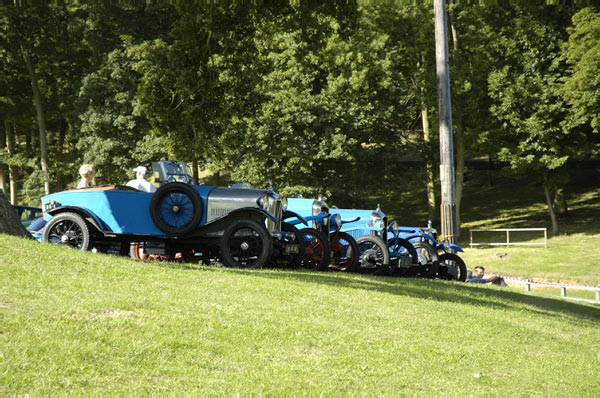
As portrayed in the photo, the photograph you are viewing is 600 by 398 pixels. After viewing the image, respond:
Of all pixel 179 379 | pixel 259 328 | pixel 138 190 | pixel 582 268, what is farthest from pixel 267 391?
pixel 582 268

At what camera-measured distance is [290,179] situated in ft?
112

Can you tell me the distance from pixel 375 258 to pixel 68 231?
6238mm

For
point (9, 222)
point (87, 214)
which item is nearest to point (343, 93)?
point (87, 214)

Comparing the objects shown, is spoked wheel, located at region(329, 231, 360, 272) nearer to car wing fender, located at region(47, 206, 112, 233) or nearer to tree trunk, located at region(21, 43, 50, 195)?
car wing fender, located at region(47, 206, 112, 233)

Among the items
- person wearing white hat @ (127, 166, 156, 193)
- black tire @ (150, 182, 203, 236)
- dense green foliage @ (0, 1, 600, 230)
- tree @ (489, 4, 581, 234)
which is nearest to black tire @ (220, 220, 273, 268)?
black tire @ (150, 182, 203, 236)

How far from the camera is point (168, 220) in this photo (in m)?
12.0

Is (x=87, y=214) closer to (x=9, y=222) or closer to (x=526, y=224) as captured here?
(x=9, y=222)

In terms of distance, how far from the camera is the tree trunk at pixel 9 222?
10.2 m

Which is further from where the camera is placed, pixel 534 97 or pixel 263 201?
pixel 534 97

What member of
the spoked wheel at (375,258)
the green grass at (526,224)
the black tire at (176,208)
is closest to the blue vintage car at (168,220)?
the black tire at (176,208)

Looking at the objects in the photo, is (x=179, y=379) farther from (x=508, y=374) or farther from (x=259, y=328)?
(x=508, y=374)

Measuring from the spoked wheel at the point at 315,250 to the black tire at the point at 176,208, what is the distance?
7.37ft

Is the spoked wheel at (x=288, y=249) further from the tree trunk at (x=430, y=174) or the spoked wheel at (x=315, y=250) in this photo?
the tree trunk at (x=430, y=174)

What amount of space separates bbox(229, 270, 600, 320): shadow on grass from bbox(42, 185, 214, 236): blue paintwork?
2479 millimetres
